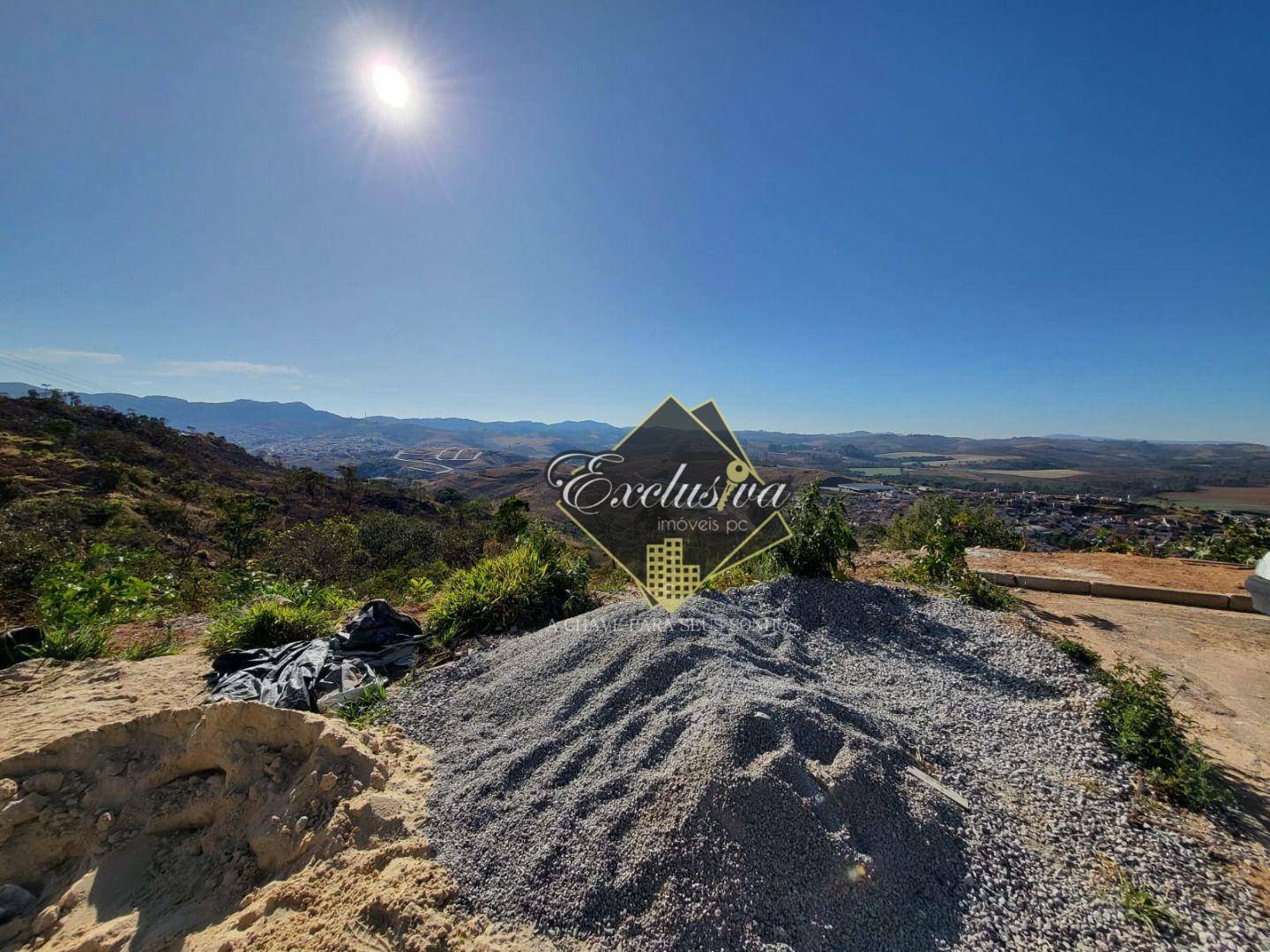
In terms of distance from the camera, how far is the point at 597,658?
4.18 meters

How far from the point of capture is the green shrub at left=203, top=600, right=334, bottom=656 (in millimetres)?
4879

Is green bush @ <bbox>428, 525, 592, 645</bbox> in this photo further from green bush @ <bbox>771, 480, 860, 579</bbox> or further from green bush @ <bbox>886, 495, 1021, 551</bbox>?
green bush @ <bbox>886, 495, 1021, 551</bbox>

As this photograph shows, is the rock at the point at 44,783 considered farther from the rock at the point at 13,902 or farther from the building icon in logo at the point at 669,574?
the building icon in logo at the point at 669,574

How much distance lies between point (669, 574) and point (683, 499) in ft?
4.06

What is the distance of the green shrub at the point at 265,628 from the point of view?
16.0 ft

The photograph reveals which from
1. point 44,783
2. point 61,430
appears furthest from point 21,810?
point 61,430

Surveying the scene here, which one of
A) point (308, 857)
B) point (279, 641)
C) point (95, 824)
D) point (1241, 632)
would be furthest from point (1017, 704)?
point (279, 641)

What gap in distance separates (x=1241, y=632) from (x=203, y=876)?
9952 mm

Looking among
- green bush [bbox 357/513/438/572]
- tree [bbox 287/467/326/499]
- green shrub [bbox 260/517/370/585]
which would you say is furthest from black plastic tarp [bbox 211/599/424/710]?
tree [bbox 287/467/326/499]

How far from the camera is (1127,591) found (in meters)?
6.35

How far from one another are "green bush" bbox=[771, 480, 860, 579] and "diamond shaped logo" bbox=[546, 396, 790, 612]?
0.21 metres

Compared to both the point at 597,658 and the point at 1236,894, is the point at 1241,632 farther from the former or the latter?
the point at 597,658

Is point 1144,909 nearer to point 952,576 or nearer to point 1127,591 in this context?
point 952,576

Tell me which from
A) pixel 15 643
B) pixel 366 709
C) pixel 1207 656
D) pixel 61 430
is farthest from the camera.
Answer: pixel 61 430
